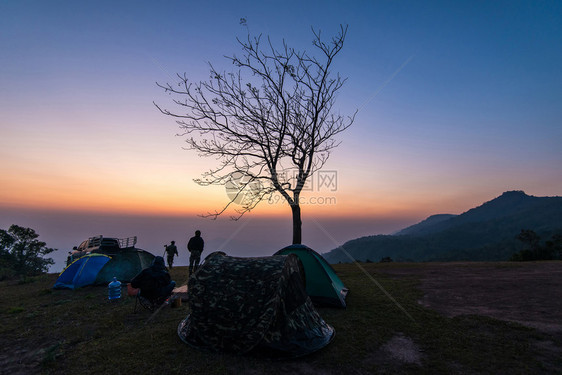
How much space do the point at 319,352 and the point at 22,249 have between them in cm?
4438

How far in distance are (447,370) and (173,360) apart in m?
4.76

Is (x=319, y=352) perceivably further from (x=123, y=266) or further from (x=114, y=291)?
(x=123, y=266)

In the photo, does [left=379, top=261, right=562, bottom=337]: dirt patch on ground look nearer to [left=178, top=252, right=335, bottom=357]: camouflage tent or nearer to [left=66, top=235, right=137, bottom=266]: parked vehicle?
[left=178, top=252, right=335, bottom=357]: camouflage tent

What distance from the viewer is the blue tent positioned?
12.5m

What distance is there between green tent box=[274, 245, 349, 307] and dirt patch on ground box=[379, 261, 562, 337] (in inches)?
112

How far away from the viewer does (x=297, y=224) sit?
Result: 53.0ft

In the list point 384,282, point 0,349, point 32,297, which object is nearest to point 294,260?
point 0,349

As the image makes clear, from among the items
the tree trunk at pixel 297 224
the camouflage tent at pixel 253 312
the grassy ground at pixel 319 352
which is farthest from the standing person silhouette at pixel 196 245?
the camouflage tent at pixel 253 312

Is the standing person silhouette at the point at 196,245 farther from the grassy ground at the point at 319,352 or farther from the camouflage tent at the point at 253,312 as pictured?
the camouflage tent at the point at 253,312

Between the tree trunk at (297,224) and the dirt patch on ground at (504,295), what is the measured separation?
6471 millimetres

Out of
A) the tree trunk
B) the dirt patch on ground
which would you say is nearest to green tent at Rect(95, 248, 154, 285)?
the tree trunk

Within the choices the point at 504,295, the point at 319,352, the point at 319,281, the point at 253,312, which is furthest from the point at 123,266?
the point at 504,295

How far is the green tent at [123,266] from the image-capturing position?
1309cm

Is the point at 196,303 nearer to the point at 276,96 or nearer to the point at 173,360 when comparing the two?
the point at 173,360
